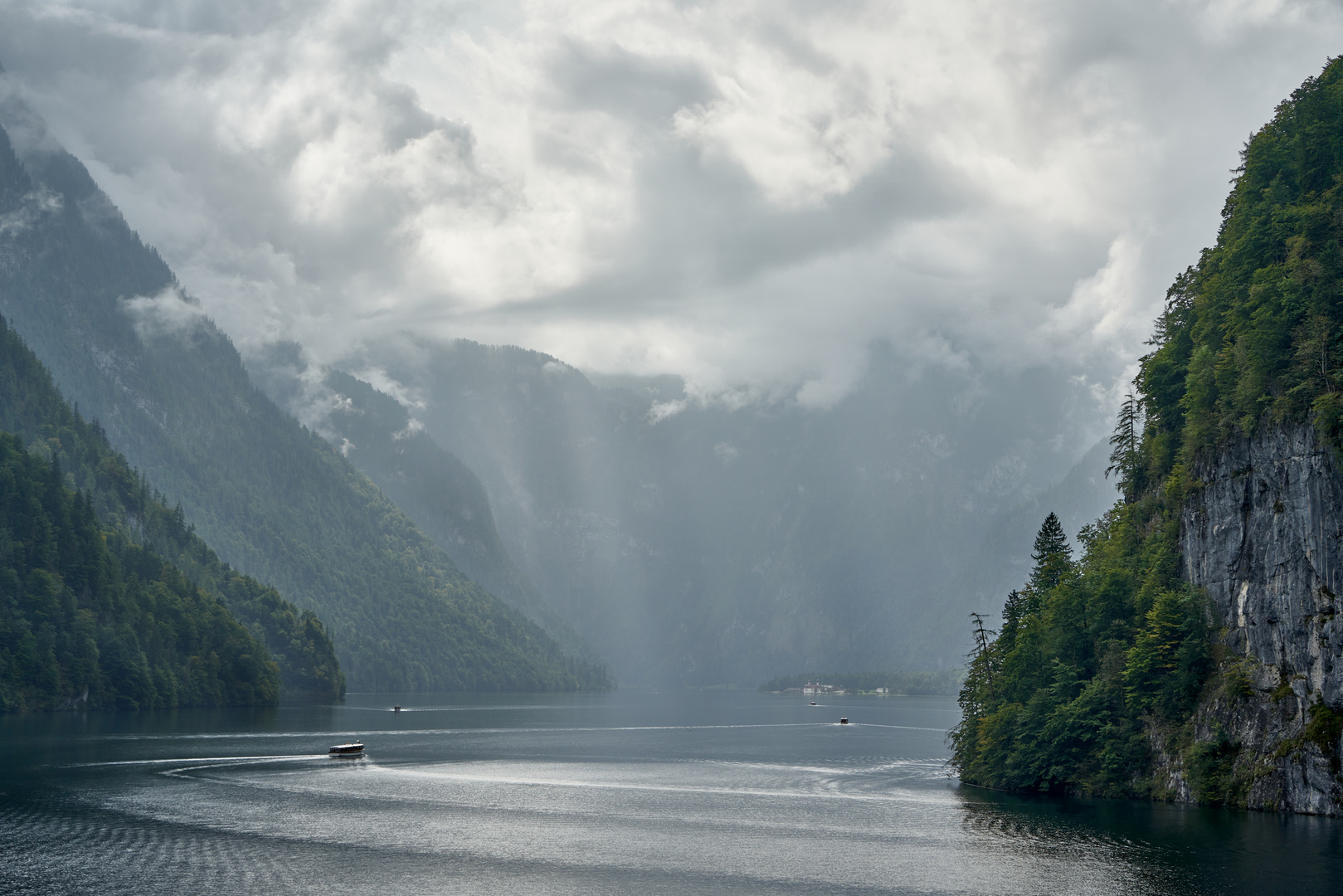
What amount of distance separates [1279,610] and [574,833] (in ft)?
194

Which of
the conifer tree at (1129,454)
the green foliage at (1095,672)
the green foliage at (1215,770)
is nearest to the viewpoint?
the green foliage at (1215,770)

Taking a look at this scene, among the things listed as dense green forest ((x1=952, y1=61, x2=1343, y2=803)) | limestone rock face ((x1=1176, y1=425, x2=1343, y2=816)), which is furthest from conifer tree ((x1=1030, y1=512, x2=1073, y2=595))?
limestone rock face ((x1=1176, y1=425, x2=1343, y2=816))

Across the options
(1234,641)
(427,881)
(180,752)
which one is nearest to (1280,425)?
(1234,641)

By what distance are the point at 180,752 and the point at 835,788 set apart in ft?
253

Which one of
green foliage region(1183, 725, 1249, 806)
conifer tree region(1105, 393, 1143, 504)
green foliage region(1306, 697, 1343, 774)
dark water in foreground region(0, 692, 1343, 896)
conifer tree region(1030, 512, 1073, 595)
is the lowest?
dark water in foreground region(0, 692, 1343, 896)

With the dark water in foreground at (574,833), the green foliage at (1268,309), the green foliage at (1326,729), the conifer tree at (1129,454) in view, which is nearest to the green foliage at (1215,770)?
the dark water in foreground at (574,833)

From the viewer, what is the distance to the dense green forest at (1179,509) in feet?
307

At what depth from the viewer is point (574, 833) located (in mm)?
83688

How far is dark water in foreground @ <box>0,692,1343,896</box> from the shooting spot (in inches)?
2522

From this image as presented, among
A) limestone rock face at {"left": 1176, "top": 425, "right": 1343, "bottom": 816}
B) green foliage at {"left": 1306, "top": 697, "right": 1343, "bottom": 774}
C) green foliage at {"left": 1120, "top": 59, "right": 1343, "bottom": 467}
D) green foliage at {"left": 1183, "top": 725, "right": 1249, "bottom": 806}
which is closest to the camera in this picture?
green foliage at {"left": 1306, "top": 697, "right": 1343, "bottom": 774}

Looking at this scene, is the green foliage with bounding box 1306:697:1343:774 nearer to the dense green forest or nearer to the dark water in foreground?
the dense green forest

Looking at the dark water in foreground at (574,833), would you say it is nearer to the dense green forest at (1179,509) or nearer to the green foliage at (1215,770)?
the green foliage at (1215,770)

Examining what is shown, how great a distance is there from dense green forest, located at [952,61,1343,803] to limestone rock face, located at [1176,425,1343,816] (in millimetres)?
1278

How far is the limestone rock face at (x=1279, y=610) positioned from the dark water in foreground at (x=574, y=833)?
4.38 metres
